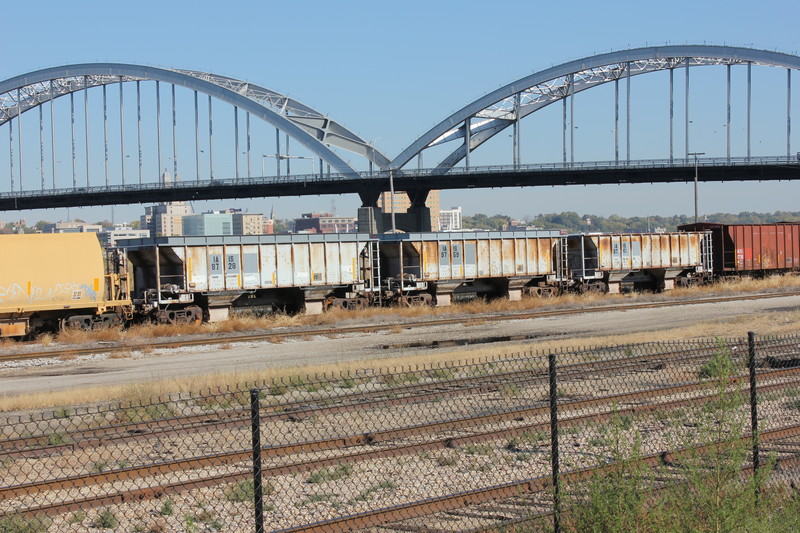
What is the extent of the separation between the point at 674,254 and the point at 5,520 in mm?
48866

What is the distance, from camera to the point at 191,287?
35875 millimetres

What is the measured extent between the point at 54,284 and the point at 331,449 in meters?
22.6

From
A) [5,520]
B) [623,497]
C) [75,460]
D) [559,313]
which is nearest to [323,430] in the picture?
[75,460]

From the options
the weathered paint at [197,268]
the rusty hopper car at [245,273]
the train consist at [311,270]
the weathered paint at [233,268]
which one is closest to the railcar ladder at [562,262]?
the train consist at [311,270]

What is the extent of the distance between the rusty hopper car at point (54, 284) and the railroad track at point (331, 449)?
21.3m

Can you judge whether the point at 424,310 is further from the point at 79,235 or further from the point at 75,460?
the point at 75,460

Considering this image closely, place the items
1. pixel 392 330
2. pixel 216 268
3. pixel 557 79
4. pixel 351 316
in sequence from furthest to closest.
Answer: pixel 557 79 → pixel 351 316 → pixel 216 268 → pixel 392 330

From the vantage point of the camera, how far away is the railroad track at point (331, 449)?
9422mm

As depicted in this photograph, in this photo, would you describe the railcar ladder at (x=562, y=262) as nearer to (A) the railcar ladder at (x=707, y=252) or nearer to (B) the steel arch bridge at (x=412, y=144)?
(A) the railcar ladder at (x=707, y=252)

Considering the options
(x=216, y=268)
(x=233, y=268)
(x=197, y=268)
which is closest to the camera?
(x=197, y=268)

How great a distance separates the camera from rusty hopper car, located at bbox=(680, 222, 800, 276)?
5591 centimetres

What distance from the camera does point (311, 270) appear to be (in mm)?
39469

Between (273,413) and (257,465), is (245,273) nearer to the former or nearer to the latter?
(273,413)

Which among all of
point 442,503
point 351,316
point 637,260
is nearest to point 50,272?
point 351,316
